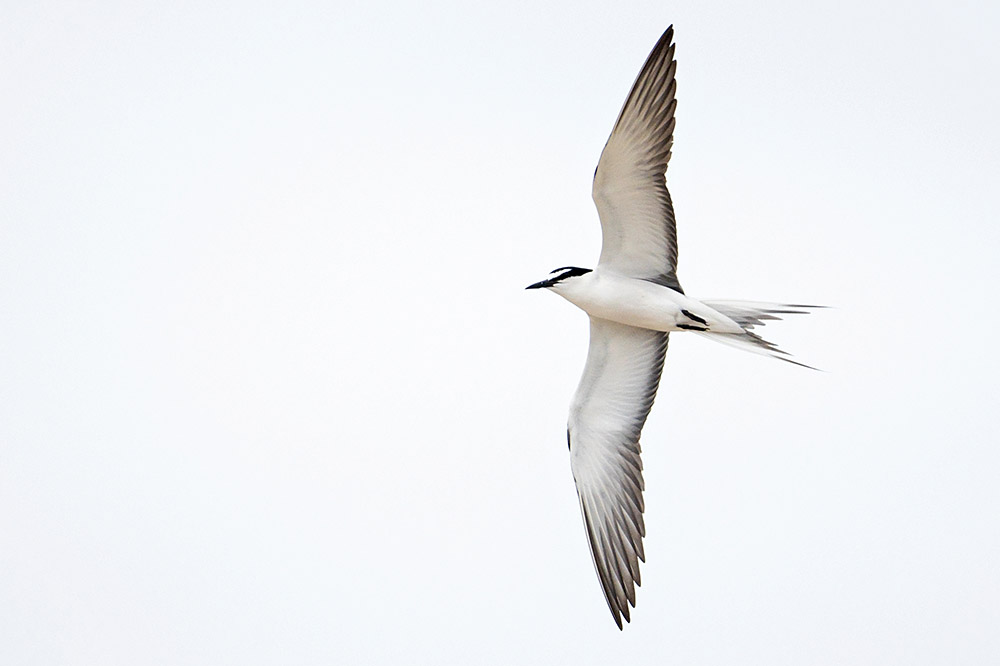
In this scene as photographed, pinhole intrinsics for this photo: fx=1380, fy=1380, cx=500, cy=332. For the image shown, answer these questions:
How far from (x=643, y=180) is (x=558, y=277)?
2.88 ft

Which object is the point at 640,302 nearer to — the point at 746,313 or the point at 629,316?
the point at 629,316

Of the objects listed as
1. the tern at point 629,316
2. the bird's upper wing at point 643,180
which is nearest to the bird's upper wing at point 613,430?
the tern at point 629,316

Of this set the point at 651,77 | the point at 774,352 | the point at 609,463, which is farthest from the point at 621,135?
the point at 609,463

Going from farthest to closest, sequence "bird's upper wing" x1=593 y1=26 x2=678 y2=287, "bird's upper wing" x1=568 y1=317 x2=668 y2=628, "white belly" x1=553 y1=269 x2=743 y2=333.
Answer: "bird's upper wing" x1=568 y1=317 x2=668 y2=628, "white belly" x1=553 y1=269 x2=743 y2=333, "bird's upper wing" x1=593 y1=26 x2=678 y2=287

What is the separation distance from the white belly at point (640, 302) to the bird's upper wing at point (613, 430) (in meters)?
0.53

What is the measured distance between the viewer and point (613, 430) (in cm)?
983

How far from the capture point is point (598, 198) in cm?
884

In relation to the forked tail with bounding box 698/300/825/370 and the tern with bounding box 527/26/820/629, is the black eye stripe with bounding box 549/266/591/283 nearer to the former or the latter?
the tern with bounding box 527/26/820/629

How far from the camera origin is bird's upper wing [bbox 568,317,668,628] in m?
9.49

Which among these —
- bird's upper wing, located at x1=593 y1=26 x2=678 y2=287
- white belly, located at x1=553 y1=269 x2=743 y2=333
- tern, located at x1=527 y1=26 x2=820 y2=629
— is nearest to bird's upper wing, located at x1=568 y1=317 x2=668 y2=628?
tern, located at x1=527 y1=26 x2=820 y2=629

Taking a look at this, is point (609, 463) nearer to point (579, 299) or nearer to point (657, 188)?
point (579, 299)

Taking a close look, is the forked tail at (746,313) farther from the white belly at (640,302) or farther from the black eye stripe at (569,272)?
the black eye stripe at (569,272)

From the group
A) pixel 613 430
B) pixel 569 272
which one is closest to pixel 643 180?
pixel 569 272

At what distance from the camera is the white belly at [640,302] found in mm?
9000
